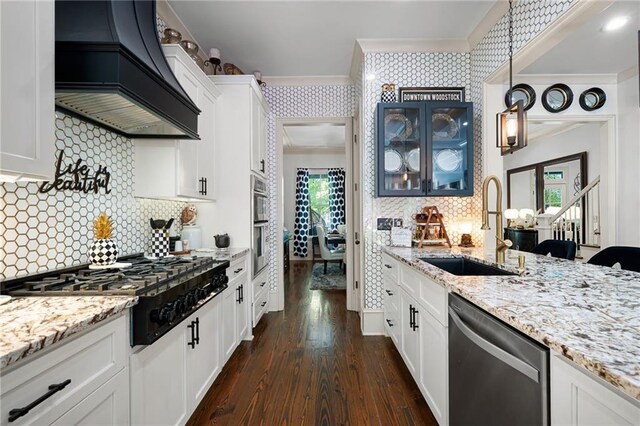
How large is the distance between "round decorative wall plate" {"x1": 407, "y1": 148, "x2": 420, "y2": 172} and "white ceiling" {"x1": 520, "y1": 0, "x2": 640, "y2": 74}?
1920 mm

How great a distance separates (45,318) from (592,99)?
5336 mm

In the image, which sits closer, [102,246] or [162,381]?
[162,381]

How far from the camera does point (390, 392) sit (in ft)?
6.50

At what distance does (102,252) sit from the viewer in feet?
5.17

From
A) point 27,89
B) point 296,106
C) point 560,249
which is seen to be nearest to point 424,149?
point 560,249

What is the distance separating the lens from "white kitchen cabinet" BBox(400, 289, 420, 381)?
1885 mm

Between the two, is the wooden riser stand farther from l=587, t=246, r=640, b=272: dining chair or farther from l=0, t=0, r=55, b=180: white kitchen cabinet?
l=0, t=0, r=55, b=180: white kitchen cabinet

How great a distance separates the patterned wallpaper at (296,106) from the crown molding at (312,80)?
0.04 meters

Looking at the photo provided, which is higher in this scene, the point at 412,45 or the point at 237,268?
the point at 412,45

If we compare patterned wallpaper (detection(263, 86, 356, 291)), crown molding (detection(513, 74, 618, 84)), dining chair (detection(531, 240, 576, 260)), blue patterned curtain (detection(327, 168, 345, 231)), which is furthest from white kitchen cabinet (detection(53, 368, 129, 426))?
blue patterned curtain (detection(327, 168, 345, 231))

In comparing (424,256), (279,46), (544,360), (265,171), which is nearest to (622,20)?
(424,256)

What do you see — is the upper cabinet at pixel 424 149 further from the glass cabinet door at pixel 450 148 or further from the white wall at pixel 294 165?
the white wall at pixel 294 165

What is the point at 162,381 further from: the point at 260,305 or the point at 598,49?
the point at 598,49

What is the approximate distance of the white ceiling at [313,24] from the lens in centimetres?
246
